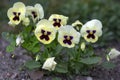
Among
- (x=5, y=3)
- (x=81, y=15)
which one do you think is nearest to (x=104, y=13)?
(x=81, y=15)

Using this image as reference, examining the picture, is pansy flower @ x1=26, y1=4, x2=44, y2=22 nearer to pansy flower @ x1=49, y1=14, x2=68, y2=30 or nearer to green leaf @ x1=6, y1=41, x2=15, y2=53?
pansy flower @ x1=49, y1=14, x2=68, y2=30

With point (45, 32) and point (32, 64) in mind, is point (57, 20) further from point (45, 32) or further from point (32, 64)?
point (32, 64)

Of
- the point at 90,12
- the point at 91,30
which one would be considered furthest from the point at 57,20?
the point at 90,12

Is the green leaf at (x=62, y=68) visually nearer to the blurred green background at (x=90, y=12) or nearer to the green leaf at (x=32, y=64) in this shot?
the green leaf at (x=32, y=64)

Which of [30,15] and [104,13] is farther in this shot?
[104,13]

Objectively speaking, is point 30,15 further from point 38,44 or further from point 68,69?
point 68,69

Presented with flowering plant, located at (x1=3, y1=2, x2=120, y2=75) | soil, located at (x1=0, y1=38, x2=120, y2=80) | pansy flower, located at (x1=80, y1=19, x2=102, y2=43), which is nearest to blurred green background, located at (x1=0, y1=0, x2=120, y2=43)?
soil, located at (x1=0, y1=38, x2=120, y2=80)
